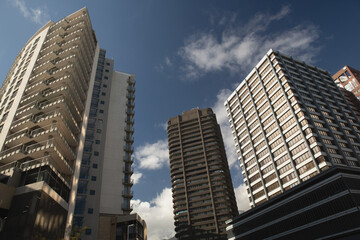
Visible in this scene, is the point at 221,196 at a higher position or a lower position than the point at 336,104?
lower

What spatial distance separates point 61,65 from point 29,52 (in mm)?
15989

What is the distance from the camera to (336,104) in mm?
88562

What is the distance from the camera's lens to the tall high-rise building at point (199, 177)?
11706 centimetres

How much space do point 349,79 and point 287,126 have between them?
71095 millimetres

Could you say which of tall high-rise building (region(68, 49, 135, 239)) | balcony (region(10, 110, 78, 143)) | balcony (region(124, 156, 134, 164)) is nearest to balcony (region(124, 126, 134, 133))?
tall high-rise building (region(68, 49, 135, 239))

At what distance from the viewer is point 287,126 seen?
80.5 metres

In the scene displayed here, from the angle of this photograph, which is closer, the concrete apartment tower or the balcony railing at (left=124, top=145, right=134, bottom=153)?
the concrete apartment tower

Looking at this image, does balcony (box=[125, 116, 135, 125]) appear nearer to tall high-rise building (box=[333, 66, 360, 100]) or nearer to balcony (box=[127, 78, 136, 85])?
balcony (box=[127, 78, 136, 85])

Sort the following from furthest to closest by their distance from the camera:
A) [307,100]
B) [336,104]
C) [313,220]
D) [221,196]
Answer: [221,196] < [336,104] < [307,100] < [313,220]

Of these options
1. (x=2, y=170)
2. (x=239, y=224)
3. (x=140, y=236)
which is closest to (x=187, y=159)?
(x=239, y=224)

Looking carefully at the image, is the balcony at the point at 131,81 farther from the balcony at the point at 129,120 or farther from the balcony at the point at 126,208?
the balcony at the point at 126,208

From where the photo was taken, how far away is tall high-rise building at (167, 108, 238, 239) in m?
117

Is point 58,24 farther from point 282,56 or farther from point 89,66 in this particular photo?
point 282,56

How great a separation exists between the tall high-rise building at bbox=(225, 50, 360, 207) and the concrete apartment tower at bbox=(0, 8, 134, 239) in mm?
44184
